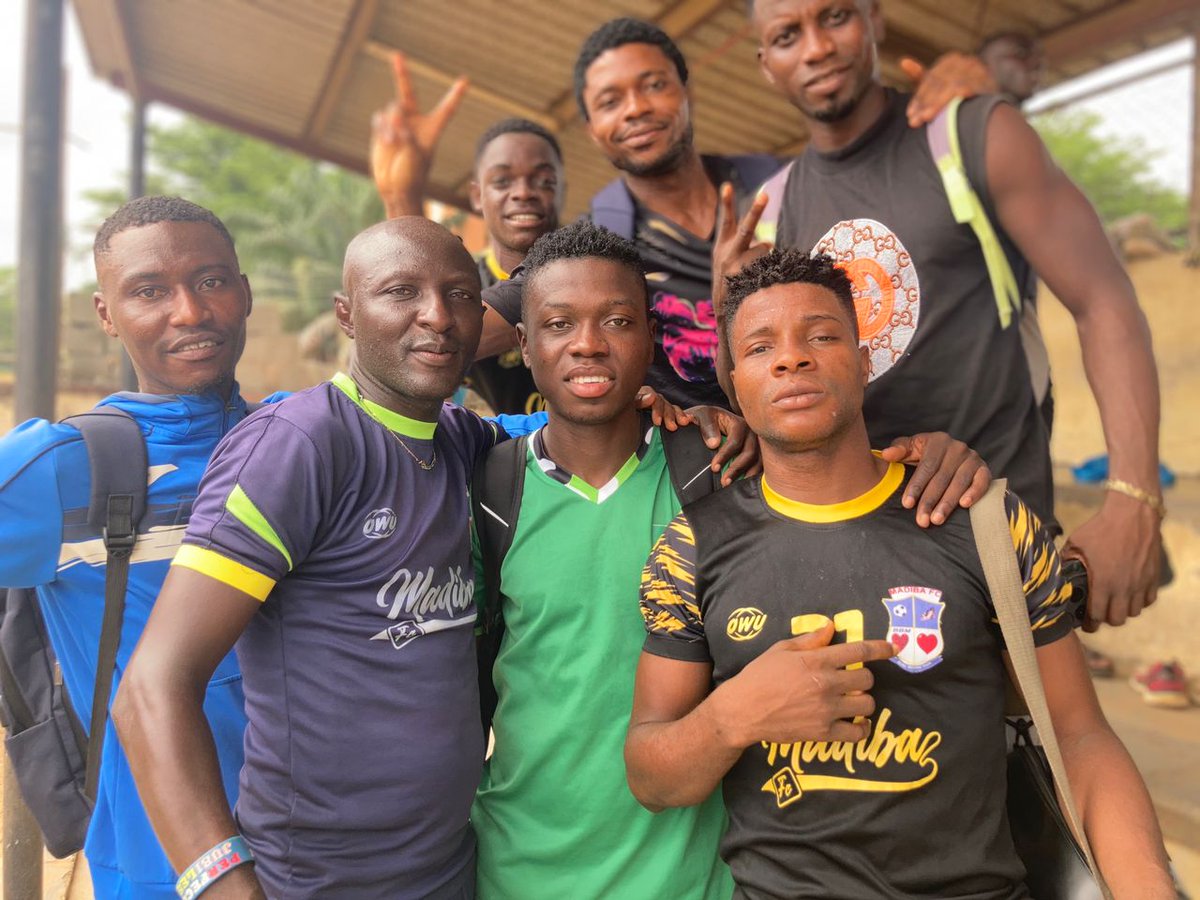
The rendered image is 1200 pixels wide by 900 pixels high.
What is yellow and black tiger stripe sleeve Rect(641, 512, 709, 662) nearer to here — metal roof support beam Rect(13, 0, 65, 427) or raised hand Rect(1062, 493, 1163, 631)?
raised hand Rect(1062, 493, 1163, 631)

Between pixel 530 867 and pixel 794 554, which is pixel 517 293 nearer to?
pixel 794 554

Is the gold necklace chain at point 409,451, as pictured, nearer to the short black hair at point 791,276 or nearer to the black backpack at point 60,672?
the black backpack at point 60,672

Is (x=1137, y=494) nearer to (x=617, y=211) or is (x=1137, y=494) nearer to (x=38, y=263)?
(x=617, y=211)

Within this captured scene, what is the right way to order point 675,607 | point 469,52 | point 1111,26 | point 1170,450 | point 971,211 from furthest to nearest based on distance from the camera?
1. point 469,52
2. point 1170,450
3. point 1111,26
4. point 971,211
5. point 675,607

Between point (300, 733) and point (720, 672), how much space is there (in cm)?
77

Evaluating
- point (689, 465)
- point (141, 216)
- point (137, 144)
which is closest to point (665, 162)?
point (689, 465)

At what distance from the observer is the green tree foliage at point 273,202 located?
19.1 metres

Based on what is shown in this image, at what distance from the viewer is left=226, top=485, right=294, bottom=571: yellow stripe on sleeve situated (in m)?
1.41

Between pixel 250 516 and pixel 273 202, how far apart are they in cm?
2318

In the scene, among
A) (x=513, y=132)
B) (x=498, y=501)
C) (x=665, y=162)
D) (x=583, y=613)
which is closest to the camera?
(x=583, y=613)

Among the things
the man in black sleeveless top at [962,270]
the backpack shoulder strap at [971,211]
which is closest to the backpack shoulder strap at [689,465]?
the man in black sleeveless top at [962,270]

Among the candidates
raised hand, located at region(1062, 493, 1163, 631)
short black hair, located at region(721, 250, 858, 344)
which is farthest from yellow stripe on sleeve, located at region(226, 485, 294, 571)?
A: raised hand, located at region(1062, 493, 1163, 631)

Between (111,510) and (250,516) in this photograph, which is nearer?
(250,516)

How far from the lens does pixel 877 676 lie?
5.19ft
